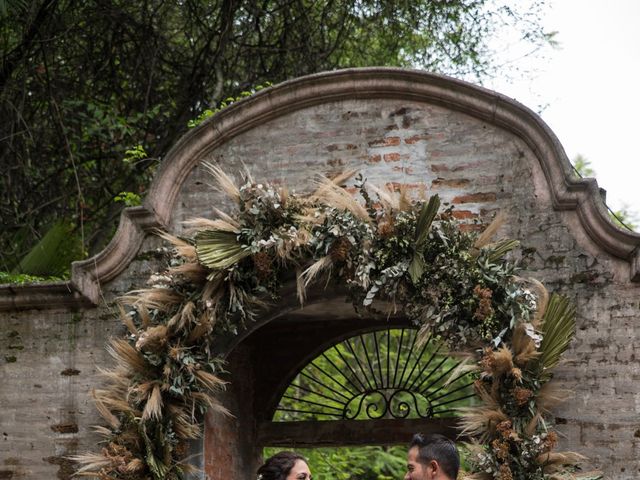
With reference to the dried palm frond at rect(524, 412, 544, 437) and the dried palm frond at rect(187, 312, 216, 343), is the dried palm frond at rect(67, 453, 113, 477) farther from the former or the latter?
the dried palm frond at rect(524, 412, 544, 437)

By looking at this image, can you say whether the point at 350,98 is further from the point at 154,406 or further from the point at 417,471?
the point at 417,471

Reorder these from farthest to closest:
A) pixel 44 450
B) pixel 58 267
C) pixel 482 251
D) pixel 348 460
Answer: pixel 348 460 < pixel 58 267 < pixel 44 450 < pixel 482 251

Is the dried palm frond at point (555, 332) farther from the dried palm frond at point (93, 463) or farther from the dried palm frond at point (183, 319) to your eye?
the dried palm frond at point (93, 463)

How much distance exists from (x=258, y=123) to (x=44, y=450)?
8.62 feet

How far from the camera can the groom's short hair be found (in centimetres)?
567

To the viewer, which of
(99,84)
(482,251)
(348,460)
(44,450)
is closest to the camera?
(482,251)

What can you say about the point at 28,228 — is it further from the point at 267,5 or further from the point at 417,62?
the point at 417,62

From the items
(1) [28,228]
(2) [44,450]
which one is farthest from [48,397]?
(1) [28,228]

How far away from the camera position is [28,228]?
12031mm

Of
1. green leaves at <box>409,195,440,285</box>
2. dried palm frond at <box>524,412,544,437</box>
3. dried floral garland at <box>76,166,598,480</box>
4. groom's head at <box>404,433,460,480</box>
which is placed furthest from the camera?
green leaves at <box>409,195,440,285</box>

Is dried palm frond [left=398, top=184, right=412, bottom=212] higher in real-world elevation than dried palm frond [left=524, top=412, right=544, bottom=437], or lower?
higher

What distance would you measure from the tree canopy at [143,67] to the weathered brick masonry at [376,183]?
3931 millimetres

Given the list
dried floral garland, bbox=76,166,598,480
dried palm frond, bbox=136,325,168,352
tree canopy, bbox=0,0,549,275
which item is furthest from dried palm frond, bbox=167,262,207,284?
tree canopy, bbox=0,0,549,275

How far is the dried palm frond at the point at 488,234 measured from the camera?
700 centimetres
